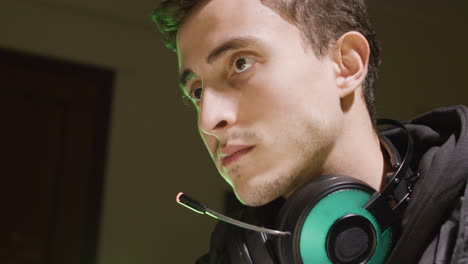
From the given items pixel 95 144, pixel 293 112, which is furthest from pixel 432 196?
pixel 95 144

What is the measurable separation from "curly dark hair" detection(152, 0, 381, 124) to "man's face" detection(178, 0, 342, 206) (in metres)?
0.02

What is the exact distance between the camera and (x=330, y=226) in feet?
2.50

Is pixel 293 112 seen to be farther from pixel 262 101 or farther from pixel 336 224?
pixel 336 224

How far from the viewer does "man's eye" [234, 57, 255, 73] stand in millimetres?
908

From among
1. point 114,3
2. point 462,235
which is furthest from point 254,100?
point 114,3

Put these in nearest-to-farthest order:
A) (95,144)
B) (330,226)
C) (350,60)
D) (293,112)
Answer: (330,226) → (293,112) → (350,60) → (95,144)

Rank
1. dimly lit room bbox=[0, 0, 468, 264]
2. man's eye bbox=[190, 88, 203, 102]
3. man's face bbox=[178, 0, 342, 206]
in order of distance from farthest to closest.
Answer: dimly lit room bbox=[0, 0, 468, 264]
man's eye bbox=[190, 88, 203, 102]
man's face bbox=[178, 0, 342, 206]

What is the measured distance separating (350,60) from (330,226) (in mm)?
379

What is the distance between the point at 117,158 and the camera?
2.47 meters

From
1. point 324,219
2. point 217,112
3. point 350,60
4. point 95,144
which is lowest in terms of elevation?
point 95,144

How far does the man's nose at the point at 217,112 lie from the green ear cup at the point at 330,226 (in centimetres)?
20

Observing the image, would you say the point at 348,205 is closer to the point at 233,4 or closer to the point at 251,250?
the point at 251,250

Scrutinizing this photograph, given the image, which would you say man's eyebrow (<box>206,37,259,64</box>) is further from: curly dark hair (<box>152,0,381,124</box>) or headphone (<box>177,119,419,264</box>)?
headphone (<box>177,119,419,264</box>)

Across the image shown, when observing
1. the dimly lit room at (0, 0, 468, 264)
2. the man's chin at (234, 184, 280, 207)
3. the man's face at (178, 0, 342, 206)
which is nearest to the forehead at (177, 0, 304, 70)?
the man's face at (178, 0, 342, 206)
